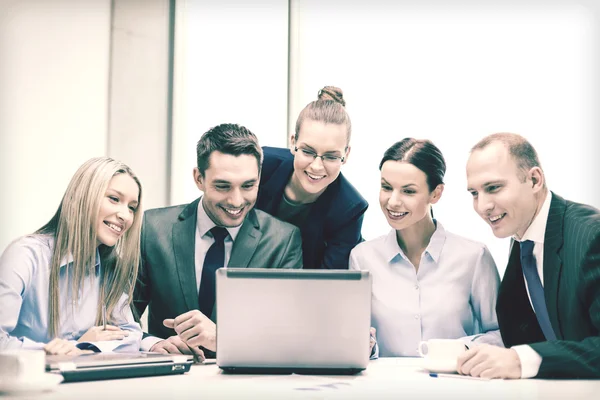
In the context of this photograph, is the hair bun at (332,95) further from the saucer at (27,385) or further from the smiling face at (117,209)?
the saucer at (27,385)

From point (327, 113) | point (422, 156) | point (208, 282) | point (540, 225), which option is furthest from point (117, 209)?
point (540, 225)

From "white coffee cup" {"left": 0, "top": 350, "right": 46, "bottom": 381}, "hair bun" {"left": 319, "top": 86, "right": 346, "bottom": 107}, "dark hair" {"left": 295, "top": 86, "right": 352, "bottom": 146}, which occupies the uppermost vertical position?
"hair bun" {"left": 319, "top": 86, "right": 346, "bottom": 107}

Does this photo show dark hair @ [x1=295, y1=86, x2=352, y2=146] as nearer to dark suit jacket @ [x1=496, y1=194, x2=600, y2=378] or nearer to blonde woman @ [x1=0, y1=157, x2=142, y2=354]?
blonde woman @ [x1=0, y1=157, x2=142, y2=354]

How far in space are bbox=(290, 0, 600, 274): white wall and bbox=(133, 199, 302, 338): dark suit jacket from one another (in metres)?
1.09

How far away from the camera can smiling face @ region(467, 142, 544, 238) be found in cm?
255

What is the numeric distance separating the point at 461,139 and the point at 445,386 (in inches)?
92.2

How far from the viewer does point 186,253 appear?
2.74m

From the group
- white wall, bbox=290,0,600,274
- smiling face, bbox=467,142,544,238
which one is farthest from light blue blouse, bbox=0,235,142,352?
white wall, bbox=290,0,600,274

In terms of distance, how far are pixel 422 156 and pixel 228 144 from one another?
0.82m

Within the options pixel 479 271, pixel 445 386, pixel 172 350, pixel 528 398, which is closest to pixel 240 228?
pixel 172 350

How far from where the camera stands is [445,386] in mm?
1625

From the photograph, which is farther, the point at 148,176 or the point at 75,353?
the point at 148,176

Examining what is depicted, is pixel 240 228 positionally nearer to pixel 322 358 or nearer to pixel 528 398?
pixel 322 358

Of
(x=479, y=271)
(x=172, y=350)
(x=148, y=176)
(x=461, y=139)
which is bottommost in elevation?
(x=172, y=350)
